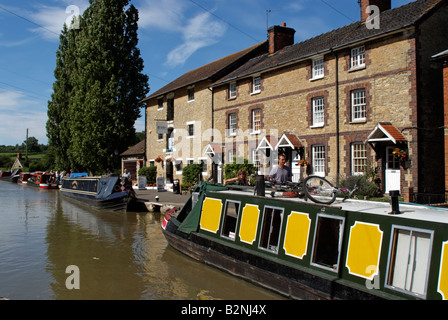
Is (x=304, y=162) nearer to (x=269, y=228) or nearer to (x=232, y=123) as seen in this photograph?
(x=232, y=123)

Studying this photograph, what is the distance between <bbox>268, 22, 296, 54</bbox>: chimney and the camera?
22812 millimetres

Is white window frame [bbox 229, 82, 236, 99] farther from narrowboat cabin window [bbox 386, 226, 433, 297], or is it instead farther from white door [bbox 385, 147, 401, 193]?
narrowboat cabin window [bbox 386, 226, 433, 297]

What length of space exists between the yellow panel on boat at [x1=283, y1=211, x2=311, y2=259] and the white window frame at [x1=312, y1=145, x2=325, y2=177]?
458 inches

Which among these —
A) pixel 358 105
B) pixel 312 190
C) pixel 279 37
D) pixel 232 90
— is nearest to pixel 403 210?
pixel 312 190

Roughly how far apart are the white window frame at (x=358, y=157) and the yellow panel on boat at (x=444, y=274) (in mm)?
11870

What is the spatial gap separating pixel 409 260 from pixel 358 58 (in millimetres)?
13321

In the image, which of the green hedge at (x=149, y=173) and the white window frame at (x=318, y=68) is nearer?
the white window frame at (x=318, y=68)

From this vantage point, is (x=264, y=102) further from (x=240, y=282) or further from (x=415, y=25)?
(x=240, y=282)

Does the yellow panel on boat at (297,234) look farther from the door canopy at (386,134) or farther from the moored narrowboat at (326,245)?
the door canopy at (386,134)

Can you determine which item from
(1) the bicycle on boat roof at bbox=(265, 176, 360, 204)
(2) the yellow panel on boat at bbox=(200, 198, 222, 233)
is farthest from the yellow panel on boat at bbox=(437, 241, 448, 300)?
(2) the yellow panel on boat at bbox=(200, 198, 222, 233)

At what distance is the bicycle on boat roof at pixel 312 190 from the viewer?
6184 millimetres

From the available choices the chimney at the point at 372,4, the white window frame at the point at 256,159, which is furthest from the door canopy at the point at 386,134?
the white window frame at the point at 256,159
